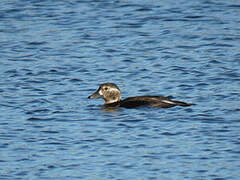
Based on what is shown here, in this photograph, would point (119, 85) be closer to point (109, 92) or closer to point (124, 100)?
point (109, 92)

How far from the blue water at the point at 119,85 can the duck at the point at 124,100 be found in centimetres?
14

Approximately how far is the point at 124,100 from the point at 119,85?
1.97m

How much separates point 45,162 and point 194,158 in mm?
2173

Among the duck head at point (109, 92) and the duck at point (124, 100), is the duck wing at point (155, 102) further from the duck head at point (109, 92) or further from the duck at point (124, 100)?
the duck head at point (109, 92)

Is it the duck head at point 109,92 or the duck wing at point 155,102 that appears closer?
the duck wing at point 155,102

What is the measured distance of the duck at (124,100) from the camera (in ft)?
47.2

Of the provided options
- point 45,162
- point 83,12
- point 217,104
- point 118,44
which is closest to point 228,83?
point 217,104

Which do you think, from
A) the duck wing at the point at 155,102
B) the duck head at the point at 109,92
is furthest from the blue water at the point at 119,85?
the duck head at the point at 109,92

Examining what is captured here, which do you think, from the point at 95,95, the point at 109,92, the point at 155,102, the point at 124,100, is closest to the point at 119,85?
the point at 109,92

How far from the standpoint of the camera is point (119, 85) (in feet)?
55.9

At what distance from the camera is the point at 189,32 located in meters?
21.4

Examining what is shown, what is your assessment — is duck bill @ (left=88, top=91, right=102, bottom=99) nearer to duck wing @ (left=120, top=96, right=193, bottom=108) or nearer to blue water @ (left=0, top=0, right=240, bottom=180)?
blue water @ (left=0, top=0, right=240, bottom=180)

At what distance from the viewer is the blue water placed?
438 inches

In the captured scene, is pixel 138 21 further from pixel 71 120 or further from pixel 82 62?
pixel 71 120
